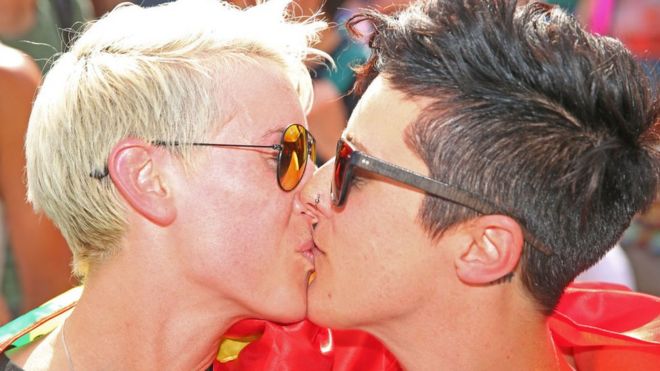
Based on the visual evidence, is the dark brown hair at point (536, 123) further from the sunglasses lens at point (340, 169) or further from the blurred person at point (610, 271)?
the blurred person at point (610, 271)

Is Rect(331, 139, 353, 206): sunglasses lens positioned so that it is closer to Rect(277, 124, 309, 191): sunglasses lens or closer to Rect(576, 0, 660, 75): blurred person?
Rect(277, 124, 309, 191): sunglasses lens

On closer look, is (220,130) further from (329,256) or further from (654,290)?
(654,290)

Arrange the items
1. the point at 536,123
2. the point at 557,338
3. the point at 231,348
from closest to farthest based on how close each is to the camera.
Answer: the point at 536,123 → the point at 557,338 → the point at 231,348

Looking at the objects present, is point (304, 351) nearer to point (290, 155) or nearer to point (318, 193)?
point (318, 193)

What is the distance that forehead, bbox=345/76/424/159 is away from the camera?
251cm

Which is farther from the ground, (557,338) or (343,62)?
(343,62)

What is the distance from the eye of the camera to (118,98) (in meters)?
2.61

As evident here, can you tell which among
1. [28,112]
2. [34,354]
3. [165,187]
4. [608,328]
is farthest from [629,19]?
[34,354]

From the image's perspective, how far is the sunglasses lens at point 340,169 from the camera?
8.47ft

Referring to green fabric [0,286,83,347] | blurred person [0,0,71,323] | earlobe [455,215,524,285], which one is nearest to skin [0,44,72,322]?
blurred person [0,0,71,323]

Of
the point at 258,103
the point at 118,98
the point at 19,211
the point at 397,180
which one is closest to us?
the point at 397,180

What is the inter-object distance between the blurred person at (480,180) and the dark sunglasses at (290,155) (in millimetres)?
166

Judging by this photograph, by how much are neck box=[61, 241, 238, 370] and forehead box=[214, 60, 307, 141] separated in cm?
48

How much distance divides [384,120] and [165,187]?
2.25 feet
